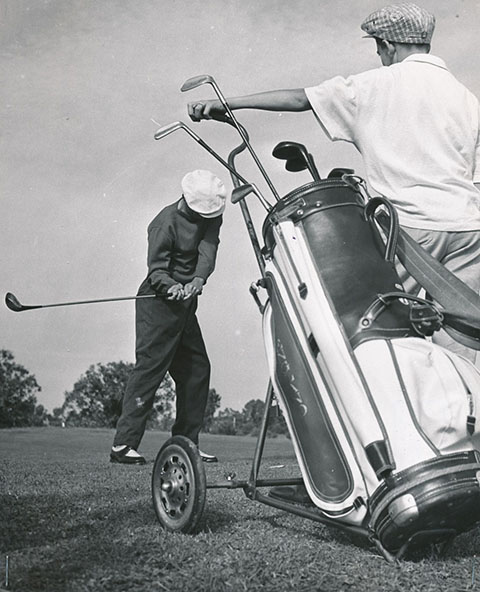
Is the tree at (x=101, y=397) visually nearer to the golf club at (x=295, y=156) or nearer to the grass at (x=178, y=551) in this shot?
the grass at (x=178, y=551)

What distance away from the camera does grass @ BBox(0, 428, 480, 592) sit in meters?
2.58

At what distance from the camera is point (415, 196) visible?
11.1 feet

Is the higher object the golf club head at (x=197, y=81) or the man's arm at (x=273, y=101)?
the golf club head at (x=197, y=81)

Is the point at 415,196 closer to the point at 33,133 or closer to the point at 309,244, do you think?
the point at 309,244

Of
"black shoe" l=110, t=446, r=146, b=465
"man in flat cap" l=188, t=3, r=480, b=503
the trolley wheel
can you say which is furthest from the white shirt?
"black shoe" l=110, t=446, r=146, b=465

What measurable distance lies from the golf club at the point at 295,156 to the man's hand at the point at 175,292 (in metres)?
2.07

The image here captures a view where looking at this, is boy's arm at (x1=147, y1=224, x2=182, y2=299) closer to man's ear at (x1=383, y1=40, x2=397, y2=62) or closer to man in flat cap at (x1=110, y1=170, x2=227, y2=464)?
man in flat cap at (x1=110, y1=170, x2=227, y2=464)

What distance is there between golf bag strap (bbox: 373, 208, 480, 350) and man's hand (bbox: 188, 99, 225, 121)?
2.83ft

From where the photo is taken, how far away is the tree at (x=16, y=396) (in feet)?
19.9

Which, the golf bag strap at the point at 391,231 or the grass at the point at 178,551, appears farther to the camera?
the golf bag strap at the point at 391,231

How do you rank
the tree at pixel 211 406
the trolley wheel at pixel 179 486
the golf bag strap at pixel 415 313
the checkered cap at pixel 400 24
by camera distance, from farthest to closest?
the tree at pixel 211 406 < the checkered cap at pixel 400 24 < the trolley wheel at pixel 179 486 < the golf bag strap at pixel 415 313

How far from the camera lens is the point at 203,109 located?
3.52 metres

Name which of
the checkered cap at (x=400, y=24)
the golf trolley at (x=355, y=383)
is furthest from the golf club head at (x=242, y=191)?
the checkered cap at (x=400, y=24)

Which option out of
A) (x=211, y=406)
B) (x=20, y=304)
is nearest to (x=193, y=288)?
(x=20, y=304)
